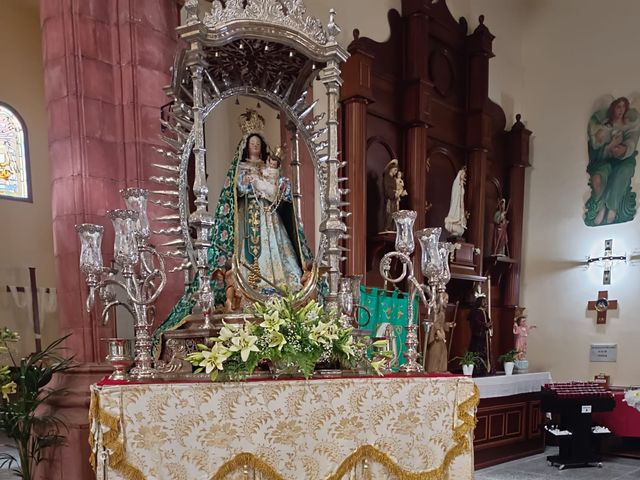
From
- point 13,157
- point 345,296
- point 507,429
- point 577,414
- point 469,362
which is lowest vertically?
point 507,429

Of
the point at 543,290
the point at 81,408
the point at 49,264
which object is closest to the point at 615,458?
the point at 543,290

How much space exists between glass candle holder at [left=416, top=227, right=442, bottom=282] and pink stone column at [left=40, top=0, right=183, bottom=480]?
7.05 feet

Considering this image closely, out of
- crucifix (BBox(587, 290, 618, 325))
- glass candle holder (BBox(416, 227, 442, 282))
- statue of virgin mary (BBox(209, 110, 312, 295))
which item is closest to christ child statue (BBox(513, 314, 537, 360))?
crucifix (BBox(587, 290, 618, 325))

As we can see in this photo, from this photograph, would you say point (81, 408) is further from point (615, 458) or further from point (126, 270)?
point (615, 458)

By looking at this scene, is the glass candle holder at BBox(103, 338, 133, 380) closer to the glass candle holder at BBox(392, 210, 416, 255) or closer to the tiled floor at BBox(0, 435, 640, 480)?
the glass candle holder at BBox(392, 210, 416, 255)

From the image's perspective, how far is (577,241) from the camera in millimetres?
8266

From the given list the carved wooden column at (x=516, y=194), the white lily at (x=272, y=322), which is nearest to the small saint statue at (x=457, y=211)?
the carved wooden column at (x=516, y=194)

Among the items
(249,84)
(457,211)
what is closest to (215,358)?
(249,84)

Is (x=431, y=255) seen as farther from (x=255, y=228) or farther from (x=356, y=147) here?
(x=356, y=147)

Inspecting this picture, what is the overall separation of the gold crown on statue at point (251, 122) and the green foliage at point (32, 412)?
2.05 metres

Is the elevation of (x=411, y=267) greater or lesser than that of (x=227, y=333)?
greater

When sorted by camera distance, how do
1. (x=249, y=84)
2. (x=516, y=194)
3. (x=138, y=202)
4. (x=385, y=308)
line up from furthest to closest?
1. (x=516, y=194)
2. (x=385, y=308)
3. (x=249, y=84)
4. (x=138, y=202)

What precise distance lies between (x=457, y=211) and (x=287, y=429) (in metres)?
5.47

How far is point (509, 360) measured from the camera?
301 inches
